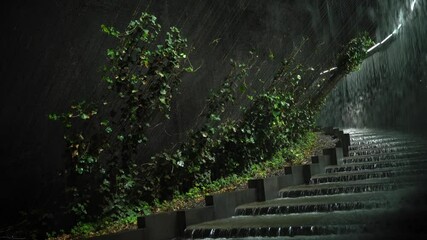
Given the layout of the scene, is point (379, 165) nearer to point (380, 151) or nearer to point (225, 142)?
point (380, 151)

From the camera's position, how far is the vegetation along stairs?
18.7 ft

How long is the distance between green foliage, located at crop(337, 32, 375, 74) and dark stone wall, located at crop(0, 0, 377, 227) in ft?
26.3

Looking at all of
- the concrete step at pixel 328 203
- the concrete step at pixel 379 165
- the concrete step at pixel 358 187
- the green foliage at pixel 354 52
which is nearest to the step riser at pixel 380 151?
the concrete step at pixel 379 165

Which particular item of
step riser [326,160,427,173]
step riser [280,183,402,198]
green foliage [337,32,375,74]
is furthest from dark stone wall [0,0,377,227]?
green foliage [337,32,375,74]

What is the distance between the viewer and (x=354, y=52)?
1769cm

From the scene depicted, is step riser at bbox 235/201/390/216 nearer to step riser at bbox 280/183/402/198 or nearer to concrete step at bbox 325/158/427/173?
step riser at bbox 280/183/402/198

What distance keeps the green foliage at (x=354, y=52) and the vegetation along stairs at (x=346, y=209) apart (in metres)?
7.43

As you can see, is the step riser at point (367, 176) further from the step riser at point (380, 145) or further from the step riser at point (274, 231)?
the step riser at point (274, 231)

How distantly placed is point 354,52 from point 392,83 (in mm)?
7120

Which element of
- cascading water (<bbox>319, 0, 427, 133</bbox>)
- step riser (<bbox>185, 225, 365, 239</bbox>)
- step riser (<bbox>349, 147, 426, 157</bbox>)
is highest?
cascading water (<bbox>319, 0, 427, 133</bbox>)

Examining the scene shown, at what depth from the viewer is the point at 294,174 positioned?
10.2m

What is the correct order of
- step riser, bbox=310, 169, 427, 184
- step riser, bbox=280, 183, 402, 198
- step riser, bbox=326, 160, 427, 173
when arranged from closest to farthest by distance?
step riser, bbox=280, 183, 402, 198, step riser, bbox=310, 169, 427, 184, step riser, bbox=326, 160, 427, 173

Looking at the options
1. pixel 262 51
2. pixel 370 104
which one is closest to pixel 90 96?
pixel 262 51

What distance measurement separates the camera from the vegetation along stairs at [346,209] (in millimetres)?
5695
